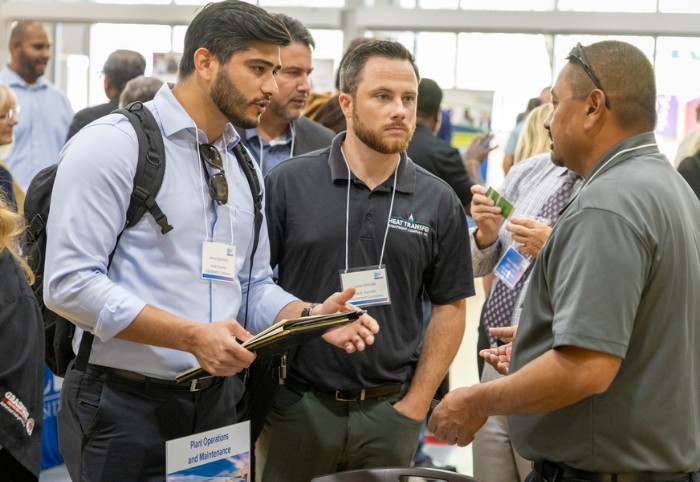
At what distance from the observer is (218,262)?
96.4 inches

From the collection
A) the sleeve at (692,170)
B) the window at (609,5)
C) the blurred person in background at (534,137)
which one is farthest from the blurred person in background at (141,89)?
the window at (609,5)

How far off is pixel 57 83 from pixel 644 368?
41.9ft

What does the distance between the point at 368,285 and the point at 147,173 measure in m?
0.86

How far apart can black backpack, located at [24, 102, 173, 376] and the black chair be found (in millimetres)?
715

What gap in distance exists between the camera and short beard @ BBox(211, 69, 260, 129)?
250cm

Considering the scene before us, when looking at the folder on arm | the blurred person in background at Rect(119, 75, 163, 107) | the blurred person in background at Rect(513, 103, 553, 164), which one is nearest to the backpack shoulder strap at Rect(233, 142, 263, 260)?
the folder on arm

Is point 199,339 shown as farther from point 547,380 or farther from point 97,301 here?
point 547,380

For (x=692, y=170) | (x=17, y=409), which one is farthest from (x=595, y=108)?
(x=692, y=170)

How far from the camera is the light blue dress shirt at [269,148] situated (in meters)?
3.90

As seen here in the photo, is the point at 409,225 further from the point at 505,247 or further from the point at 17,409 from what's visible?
the point at 17,409

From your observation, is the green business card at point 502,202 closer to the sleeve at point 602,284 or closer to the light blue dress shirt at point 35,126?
the sleeve at point 602,284

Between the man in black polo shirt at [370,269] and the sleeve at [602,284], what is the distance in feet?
3.40

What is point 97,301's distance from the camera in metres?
2.20

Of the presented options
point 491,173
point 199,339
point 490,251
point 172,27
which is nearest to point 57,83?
point 172,27
